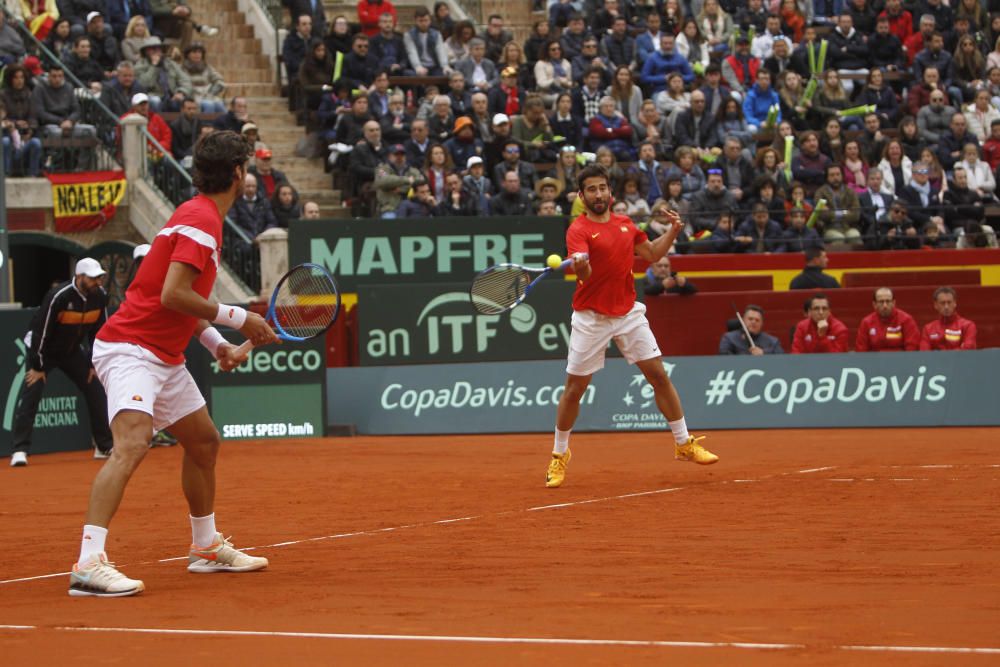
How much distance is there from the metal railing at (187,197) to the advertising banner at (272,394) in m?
2.92

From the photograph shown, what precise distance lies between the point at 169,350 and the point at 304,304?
4.61 feet

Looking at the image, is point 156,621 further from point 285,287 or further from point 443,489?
point 443,489

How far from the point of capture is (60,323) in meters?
16.1

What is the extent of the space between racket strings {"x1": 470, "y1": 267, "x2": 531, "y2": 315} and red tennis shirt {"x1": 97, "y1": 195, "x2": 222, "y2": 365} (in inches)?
204

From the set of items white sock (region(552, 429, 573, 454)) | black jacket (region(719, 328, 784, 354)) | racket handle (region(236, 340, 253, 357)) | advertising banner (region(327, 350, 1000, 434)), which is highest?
racket handle (region(236, 340, 253, 357))

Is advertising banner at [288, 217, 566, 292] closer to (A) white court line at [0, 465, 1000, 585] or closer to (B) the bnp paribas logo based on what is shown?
(B) the bnp paribas logo

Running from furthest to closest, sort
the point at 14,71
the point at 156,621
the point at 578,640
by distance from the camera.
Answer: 1. the point at 14,71
2. the point at 156,621
3. the point at 578,640

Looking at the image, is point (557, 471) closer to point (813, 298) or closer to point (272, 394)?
point (272, 394)

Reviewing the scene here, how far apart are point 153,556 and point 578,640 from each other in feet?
11.8

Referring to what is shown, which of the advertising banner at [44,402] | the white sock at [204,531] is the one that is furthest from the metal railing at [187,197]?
the white sock at [204,531]

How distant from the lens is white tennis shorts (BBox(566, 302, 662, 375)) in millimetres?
12070

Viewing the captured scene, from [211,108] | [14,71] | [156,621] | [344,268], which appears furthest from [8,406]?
[156,621]

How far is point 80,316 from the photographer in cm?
1616

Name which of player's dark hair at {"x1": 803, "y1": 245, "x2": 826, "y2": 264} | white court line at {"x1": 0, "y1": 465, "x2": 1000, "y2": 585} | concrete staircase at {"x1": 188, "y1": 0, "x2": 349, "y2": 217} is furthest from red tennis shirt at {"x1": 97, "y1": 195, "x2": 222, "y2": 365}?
concrete staircase at {"x1": 188, "y1": 0, "x2": 349, "y2": 217}
